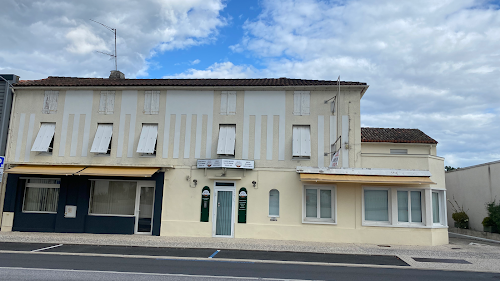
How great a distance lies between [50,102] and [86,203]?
5202 mm

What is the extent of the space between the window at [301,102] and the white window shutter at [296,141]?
29.0 inches

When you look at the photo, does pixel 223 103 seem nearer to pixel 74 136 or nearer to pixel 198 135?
pixel 198 135

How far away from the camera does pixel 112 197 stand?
16.9 m

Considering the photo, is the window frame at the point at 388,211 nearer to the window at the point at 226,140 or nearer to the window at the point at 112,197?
the window at the point at 226,140

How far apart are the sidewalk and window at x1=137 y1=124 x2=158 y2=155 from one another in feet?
12.1

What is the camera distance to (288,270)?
32.2 ft

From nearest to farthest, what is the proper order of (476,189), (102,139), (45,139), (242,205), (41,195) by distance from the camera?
(242,205) < (102,139) < (45,139) < (41,195) < (476,189)

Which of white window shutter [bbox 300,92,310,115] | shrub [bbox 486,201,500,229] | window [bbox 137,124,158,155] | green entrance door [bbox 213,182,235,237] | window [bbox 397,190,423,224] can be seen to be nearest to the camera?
window [bbox 397,190,423,224]

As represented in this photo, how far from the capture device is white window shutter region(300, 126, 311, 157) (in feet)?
51.7

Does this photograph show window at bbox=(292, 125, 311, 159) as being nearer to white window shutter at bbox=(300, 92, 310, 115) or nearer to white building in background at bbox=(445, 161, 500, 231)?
white window shutter at bbox=(300, 92, 310, 115)

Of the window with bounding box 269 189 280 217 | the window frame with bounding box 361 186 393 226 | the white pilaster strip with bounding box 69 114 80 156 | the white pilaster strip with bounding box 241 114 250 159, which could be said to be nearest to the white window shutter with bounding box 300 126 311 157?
the window with bounding box 269 189 280 217

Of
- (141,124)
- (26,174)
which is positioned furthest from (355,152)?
(26,174)

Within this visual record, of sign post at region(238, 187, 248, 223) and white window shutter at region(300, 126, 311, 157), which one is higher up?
white window shutter at region(300, 126, 311, 157)

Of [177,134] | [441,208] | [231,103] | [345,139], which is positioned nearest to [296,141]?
[345,139]
